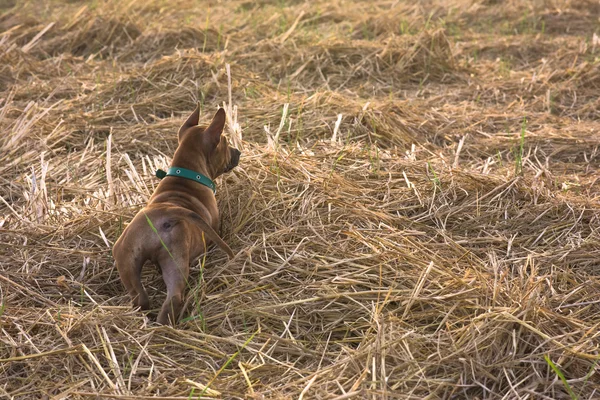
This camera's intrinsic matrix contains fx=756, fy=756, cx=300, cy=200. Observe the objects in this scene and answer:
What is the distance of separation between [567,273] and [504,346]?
81 cm

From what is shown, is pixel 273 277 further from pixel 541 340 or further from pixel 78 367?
pixel 541 340

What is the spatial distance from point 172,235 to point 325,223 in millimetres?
913

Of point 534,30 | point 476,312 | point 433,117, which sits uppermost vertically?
point 476,312

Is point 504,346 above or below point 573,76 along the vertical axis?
above

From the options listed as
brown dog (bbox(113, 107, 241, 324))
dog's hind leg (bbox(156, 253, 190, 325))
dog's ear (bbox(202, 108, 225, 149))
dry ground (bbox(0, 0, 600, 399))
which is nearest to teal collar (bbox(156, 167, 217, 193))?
brown dog (bbox(113, 107, 241, 324))

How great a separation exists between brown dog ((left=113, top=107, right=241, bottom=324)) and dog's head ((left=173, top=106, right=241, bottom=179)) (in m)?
0.03

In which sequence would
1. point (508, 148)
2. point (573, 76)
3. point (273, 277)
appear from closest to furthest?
point (273, 277), point (508, 148), point (573, 76)

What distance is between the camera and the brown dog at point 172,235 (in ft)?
11.0

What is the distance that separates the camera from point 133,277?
339 cm

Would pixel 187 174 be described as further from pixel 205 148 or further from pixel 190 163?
pixel 205 148

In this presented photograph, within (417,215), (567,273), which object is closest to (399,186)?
(417,215)

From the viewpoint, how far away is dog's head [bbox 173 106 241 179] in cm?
393

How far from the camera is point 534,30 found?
8.65 metres

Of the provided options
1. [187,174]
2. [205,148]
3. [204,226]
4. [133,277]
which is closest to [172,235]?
[204,226]
